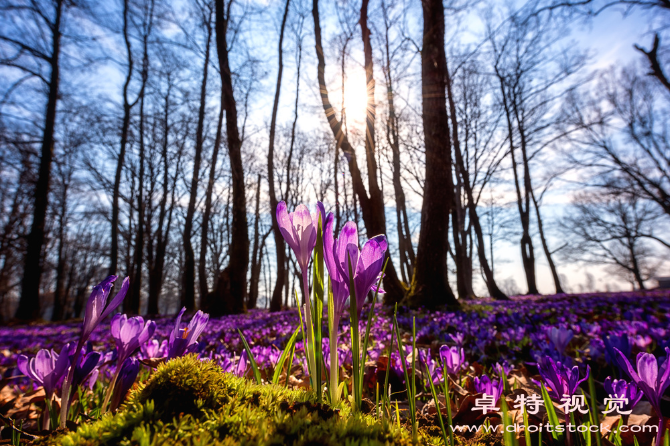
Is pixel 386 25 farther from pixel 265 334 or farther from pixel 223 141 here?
pixel 265 334

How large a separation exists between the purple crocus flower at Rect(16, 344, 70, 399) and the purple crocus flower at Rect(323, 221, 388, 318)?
86 centimetres

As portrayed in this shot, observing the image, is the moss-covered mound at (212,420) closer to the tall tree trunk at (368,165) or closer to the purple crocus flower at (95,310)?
the purple crocus flower at (95,310)

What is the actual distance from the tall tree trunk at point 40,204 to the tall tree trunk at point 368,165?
33.3 ft

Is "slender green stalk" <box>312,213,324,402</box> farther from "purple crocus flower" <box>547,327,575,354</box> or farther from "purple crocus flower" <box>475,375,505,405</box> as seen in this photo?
"purple crocus flower" <box>547,327,575,354</box>

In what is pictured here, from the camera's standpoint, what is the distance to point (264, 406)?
0.74m

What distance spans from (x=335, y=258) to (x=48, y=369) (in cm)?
96

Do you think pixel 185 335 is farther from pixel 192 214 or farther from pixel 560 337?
pixel 192 214

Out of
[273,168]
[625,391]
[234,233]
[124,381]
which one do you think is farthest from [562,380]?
[273,168]

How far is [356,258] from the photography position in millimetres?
809

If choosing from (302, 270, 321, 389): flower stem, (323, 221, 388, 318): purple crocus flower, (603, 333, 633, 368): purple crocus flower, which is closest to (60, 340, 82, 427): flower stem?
(302, 270, 321, 389): flower stem

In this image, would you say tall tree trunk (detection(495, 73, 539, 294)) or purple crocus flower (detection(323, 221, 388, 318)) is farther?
tall tree trunk (detection(495, 73, 539, 294))

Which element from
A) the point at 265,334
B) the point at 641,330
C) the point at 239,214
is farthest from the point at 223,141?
the point at 641,330

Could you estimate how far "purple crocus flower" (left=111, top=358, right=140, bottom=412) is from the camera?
38.7 inches

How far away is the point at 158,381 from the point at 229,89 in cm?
1059
